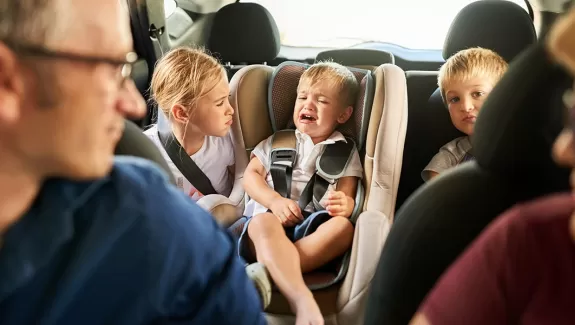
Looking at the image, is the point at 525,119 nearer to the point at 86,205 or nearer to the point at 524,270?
the point at 524,270

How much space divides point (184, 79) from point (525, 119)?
2.97 feet

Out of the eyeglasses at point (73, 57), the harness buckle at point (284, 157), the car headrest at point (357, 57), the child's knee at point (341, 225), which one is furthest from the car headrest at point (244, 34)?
the eyeglasses at point (73, 57)

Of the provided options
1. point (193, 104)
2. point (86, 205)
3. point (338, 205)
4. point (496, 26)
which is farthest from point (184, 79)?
point (496, 26)

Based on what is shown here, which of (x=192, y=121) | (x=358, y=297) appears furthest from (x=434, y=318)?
(x=192, y=121)

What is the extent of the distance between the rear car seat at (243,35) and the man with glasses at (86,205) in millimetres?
Result: 1523

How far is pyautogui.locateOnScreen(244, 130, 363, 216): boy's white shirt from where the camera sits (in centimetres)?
147

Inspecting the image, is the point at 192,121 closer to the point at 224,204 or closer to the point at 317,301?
the point at 224,204

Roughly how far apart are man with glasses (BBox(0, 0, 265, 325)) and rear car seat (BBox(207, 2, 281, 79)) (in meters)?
1.52

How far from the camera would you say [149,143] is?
801 millimetres

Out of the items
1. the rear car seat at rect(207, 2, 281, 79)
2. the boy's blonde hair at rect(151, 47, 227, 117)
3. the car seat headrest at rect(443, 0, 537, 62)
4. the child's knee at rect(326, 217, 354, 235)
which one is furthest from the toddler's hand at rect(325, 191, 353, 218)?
the rear car seat at rect(207, 2, 281, 79)

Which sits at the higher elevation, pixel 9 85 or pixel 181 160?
pixel 9 85

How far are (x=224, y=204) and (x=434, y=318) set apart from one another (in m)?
0.92

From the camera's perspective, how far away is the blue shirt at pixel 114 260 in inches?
21.8

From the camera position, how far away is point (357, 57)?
2049mm
